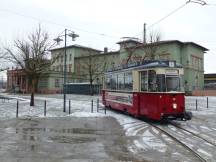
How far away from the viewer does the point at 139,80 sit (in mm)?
20578

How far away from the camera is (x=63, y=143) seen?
41.3ft

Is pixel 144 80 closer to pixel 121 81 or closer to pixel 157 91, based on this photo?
pixel 157 91

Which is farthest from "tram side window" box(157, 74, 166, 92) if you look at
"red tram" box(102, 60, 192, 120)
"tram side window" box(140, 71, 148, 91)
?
"tram side window" box(140, 71, 148, 91)

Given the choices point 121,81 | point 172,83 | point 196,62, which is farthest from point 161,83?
point 196,62

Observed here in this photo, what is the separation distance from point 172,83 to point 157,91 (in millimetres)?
932

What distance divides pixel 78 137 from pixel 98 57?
7146 cm

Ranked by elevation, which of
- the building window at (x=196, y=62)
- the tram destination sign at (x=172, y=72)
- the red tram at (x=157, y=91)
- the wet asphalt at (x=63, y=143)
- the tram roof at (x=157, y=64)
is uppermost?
the building window at (x=196, y=62)

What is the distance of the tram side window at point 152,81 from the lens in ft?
62.3

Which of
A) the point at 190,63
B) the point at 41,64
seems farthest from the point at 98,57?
the point at 41,64

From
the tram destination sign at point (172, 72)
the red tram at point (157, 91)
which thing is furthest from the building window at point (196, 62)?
the tram destination sign at point (172, 72)

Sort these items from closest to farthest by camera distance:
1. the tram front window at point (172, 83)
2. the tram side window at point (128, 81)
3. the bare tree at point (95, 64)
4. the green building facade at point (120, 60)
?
1. the tram front window at point (172, 83)
2. the tram side window at point (128, 81)
3. the green building facade at point (120, 60)
4. the bare tree at point (95, 64)

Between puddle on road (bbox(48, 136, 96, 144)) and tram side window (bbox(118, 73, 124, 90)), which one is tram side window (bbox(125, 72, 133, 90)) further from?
puddle on road (bbox(48, 136, 96, 144))

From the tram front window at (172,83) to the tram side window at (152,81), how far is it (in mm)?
662

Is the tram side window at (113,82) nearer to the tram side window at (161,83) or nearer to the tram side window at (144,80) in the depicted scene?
the tram side window at (144,80)
